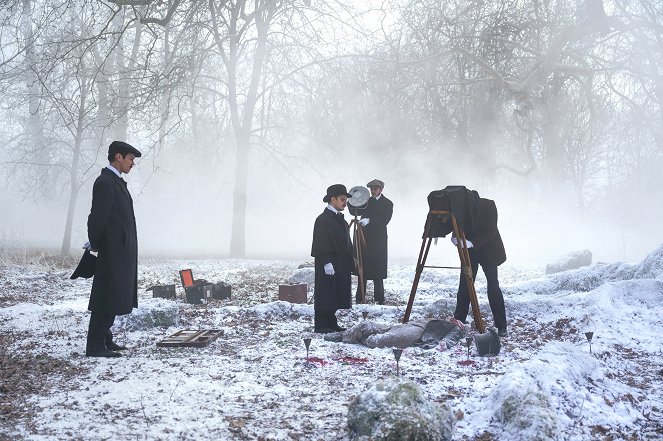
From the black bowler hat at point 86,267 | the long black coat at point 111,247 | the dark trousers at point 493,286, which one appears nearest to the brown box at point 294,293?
the dark trousers at point 493,286

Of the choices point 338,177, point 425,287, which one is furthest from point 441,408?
point 338,177

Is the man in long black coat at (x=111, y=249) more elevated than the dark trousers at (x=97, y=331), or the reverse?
the man in long black coat at (x=111, y=249)

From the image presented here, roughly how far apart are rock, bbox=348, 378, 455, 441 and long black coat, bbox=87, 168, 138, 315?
10.4 feet

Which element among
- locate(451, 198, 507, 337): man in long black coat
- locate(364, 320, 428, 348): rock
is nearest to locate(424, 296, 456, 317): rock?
locate(451, 198, 507, 337): man in long black coat

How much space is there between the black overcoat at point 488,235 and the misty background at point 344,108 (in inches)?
206

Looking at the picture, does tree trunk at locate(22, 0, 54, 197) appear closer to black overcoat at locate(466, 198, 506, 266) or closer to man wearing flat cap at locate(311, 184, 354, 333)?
man wearing flat cap at locate(311, 184, 354, 333)

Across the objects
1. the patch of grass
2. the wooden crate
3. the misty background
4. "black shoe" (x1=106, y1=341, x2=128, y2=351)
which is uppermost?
the misty background

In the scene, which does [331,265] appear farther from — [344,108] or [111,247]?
[344,108]

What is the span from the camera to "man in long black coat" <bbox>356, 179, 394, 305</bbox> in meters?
9.63

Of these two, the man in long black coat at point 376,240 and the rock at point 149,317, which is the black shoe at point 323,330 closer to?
the rock at point 149,317

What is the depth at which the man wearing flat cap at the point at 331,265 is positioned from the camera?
7.36 m

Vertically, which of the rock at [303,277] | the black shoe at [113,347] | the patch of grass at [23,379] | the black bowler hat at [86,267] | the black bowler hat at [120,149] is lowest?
the patch of grass at [23,379]

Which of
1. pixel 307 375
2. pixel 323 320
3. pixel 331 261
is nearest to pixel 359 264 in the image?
pixel 331 261

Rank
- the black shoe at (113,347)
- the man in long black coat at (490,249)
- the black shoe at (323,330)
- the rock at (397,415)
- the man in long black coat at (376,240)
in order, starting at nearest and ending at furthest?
the rock at (397,415) < the black shoe at (113,347) < the man in long black coat at (490,249) < the black shoe at (323,330) < the man in long black coat at (376,240)
